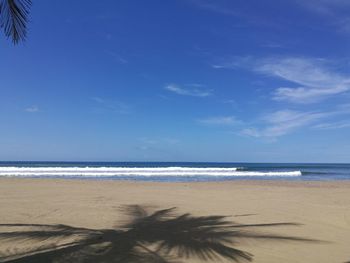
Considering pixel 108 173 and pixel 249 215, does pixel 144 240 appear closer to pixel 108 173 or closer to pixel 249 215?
pixel 249 215

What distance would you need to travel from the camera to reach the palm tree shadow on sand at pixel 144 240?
6.21 m

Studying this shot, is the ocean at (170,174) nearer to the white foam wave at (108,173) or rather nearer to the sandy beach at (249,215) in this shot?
the white foam wave at (108,173)

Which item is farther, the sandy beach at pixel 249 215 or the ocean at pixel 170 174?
the ocean at pixel 170 174

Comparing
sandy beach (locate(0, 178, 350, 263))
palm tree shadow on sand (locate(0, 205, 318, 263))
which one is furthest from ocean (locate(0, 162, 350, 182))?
palm tree shadow on sand (locate(0, 205, 318, 263))

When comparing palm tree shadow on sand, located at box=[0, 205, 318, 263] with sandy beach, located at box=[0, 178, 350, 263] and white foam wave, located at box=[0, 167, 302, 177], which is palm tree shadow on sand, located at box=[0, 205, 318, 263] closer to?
sandy beach, located at box=[0, 178, 350, 263]

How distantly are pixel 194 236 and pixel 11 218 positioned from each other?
465 centimetres

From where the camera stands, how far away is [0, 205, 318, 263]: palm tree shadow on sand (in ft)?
20.4

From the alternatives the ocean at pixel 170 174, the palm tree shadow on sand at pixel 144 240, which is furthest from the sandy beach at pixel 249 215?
the ocean at pixel 170 174

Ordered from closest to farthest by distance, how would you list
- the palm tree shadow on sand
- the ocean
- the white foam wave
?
the palm tree shadow on sand < the ocean < the white foam wave

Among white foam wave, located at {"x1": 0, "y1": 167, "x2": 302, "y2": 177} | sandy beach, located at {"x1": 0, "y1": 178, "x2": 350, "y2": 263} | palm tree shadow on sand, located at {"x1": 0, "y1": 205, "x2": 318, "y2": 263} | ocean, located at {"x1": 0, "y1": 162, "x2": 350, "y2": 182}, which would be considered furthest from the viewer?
white foam wave, located at {"x1": 0, "y1": 167, "x2": 302, "y2": 177}

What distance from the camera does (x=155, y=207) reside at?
11844 mm

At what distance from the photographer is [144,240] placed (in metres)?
7.30

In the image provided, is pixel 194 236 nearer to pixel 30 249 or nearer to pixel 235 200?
pixel 30 249

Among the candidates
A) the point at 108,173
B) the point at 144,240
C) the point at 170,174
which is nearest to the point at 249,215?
the point at 144,240
